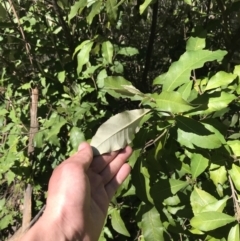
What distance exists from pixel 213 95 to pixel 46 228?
693 millimetres

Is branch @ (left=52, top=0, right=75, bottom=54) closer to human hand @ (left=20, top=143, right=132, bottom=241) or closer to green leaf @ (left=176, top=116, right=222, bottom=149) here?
human hand @ (left=20, top=143, right=132, bottom=241)

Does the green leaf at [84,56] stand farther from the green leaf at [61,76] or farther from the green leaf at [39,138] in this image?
the green leaf at [39,138]

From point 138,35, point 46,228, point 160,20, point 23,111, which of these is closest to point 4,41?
point 23,111

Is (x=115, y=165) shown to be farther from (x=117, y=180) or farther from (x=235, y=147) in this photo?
(x=235, y=147)

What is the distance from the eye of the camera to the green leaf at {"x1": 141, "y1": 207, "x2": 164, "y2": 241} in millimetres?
1489

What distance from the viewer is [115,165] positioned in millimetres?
1503

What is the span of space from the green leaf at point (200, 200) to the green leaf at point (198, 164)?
6 centimetres

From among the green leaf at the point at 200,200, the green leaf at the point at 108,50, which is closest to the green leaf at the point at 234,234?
the green leaf at the point at 200,200

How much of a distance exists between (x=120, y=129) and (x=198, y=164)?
1.10ft

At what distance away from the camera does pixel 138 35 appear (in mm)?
2750

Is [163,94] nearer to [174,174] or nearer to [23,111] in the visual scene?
[174,174]

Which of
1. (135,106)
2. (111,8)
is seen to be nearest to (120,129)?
(111,8)

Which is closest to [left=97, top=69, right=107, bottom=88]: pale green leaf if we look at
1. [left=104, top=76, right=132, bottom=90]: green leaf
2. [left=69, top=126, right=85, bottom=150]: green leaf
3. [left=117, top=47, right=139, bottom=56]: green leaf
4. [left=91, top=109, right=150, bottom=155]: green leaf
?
[left=117, top=47, right=139, bottom=56]: green leaf

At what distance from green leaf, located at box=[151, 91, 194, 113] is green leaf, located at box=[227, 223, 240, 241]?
1.40 feet
